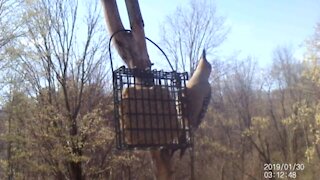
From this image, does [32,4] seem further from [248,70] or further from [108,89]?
[248,70]

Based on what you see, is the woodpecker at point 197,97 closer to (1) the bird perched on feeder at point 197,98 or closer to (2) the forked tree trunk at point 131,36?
(1) the bird perched on feeder at point 197,98

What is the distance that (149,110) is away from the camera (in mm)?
Result: 3385

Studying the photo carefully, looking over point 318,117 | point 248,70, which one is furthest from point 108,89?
point 248,70

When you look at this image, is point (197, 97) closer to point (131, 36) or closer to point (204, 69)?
point (204, 69)

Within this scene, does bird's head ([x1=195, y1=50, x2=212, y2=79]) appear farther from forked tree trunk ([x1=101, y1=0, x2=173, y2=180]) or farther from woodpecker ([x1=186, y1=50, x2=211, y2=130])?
forked tree trunk ([x1=101, y1=0, x2=173, y2=180])

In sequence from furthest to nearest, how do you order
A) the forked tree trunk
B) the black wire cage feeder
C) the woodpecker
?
the forked tree trunk → the woodpecker → the black wire cage feeder

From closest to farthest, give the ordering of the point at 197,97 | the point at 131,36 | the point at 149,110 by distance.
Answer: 1. the point at 149,110
2. the point at 197,97
3. the point at 131,36

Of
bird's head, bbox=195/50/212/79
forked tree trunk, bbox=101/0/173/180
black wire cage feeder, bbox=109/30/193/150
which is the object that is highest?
forked tree trunk, bbox=101/0/173/180

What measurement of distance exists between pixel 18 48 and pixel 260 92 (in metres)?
15.7

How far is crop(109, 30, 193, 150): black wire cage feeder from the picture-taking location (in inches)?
129

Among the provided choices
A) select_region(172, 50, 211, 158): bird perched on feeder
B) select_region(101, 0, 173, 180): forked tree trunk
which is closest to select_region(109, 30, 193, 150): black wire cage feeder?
select_region(172, 50, 211, 158): bird perched on feeder

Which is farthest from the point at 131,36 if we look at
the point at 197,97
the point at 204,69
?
the point at 197,97

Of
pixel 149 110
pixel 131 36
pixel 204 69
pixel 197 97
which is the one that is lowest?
pixel 149 110

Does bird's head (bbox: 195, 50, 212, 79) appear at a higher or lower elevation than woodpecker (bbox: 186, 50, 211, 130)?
higher
